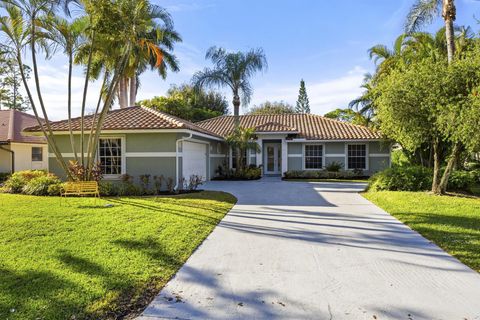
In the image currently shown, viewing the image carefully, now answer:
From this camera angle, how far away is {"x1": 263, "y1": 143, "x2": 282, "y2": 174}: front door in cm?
2422

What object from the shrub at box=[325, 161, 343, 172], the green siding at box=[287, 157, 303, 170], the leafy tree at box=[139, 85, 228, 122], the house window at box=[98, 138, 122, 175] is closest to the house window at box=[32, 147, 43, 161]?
the house window at box=[98, 138, 122, 175]

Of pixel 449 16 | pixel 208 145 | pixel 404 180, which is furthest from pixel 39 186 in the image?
pixel 449 16

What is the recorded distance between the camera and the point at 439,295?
4.00 metres

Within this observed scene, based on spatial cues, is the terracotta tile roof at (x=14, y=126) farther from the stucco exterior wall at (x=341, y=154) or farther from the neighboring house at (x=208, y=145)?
the stucco exterior wall at (x=341, y=154)

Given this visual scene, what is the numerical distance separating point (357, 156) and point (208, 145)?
10017 millimetres

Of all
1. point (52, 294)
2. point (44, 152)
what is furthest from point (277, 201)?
point (44, 152)

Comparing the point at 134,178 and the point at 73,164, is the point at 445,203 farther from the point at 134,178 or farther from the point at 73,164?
Result: the point at 73,164

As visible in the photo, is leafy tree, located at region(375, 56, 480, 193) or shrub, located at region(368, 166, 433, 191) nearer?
leafy tree, located at region(375, 56, 480, 193)

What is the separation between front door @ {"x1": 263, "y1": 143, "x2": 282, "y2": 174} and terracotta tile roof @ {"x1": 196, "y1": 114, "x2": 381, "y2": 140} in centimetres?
167

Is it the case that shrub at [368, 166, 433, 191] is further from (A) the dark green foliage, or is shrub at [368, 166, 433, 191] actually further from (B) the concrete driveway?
Answer: (A) the dark green foliage

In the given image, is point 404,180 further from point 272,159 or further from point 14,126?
point 14,126

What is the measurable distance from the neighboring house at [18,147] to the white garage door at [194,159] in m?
11.4

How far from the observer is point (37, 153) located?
23.2 metres

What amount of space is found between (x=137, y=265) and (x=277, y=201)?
23.2 ft
